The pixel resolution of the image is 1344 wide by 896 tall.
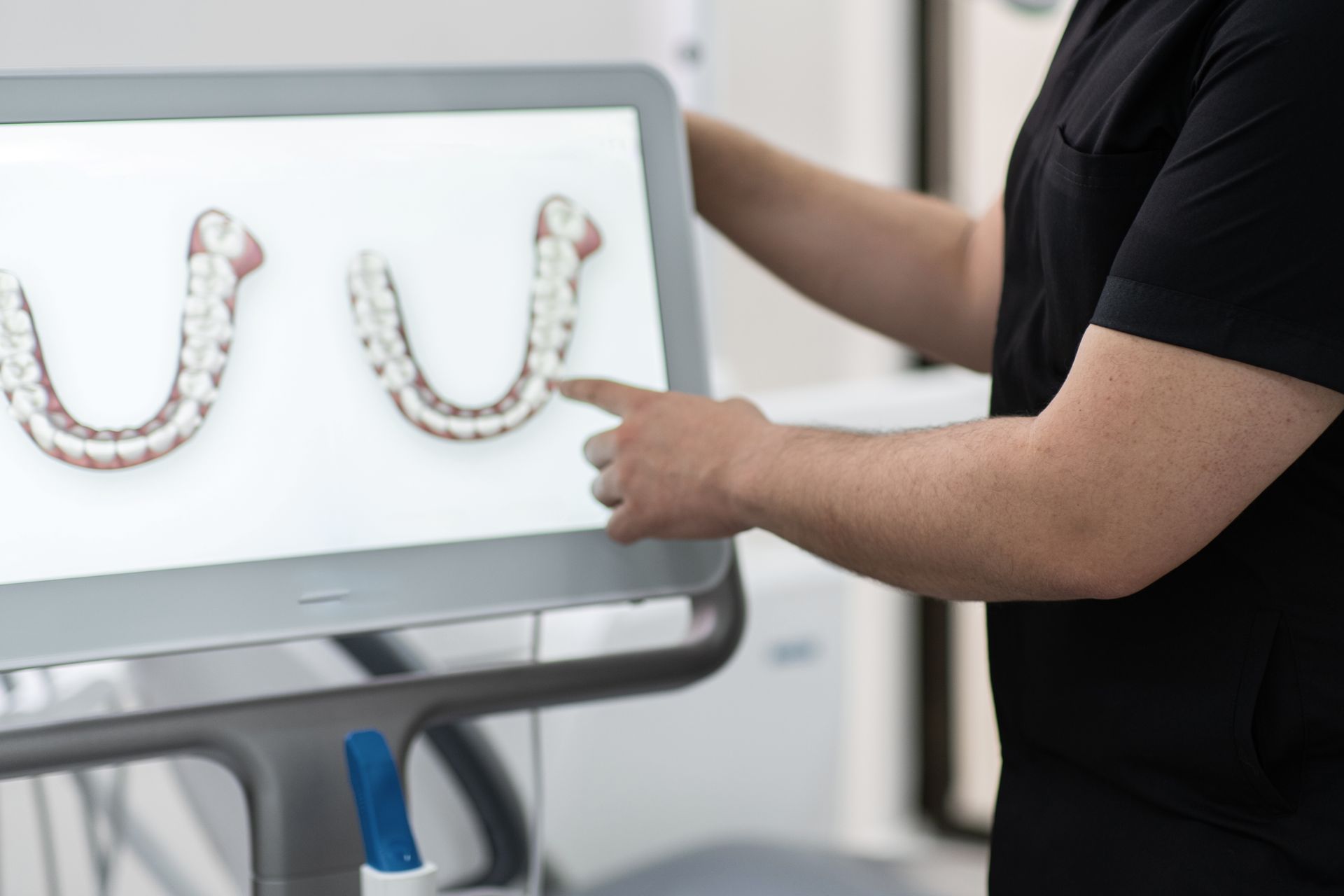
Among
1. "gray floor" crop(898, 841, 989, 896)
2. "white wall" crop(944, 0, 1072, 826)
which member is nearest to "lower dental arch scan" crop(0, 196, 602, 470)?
"gray floor" crop(898, 841, 989, 896)

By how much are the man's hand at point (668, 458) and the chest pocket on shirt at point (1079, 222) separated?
18 cm

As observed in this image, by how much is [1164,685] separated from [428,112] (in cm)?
53

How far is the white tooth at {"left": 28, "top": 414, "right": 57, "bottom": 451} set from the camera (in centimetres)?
68

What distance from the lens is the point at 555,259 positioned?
0.79m

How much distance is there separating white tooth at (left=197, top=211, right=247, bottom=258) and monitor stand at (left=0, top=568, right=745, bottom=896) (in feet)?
0.80

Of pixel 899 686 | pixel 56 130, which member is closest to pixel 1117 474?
pixel 56 130

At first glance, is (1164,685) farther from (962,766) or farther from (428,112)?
(962,766)

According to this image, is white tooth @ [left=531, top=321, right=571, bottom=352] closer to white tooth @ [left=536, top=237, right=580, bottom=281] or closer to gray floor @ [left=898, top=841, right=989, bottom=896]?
white tooth @ [left=536, top=237, right=580, bottom=281]

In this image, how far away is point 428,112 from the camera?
767mm

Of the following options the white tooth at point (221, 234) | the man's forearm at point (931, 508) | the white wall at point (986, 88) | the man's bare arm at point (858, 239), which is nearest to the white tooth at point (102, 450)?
the white tooth at point (221, 234)

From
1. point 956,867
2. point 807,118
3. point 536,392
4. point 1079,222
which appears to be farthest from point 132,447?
point 956,867

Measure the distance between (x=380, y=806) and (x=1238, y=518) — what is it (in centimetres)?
46

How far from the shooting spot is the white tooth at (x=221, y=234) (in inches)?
27.8

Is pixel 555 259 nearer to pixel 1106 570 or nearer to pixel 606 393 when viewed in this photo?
pixel 606 393
